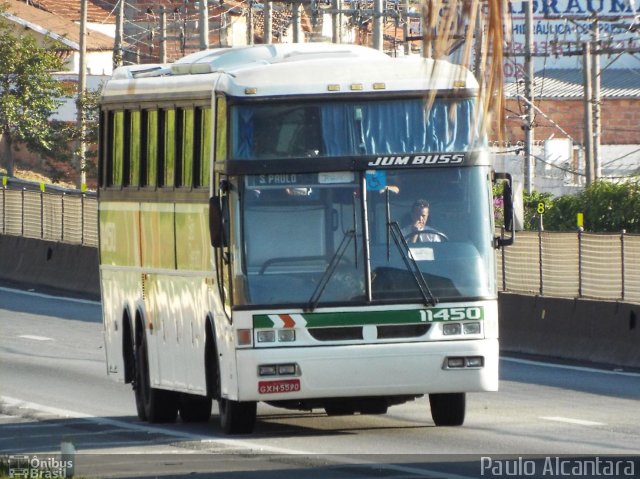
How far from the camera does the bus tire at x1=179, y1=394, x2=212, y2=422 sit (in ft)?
53.4

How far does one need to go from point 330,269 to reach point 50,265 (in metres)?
22.2

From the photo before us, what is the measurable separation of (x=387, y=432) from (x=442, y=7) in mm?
9070

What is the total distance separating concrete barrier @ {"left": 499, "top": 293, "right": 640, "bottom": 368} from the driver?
24.7ft

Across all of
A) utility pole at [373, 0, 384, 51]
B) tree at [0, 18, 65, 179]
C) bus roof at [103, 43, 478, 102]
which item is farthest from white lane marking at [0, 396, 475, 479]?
tree at [0, 18, 65, 179]

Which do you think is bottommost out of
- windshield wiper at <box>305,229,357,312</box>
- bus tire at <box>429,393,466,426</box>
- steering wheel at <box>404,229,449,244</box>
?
bus tire at <box>429,393,466,426</box>

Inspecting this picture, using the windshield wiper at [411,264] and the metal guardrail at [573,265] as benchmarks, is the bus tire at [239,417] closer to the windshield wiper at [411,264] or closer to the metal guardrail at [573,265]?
the windshield wiper at [411,264]

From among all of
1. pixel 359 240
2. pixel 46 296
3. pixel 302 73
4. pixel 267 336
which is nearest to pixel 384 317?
pixel 359 240

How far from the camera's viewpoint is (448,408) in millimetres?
14883

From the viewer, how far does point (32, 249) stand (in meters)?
36.1

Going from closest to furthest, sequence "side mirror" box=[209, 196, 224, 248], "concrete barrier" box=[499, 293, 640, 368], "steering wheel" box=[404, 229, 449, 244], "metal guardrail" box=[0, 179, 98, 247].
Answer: "side mirror" box=[209, 196, 224, 248]
"steering wheel" box=[404, 229, 449, 244]
"concrete barrier" box=[499, 293, 640, 368]
"metal guardrail" box=[0, 179, 98, 247]

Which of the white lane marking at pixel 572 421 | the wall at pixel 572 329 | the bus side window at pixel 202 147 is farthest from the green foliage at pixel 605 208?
the bus side window at pixel 202 147

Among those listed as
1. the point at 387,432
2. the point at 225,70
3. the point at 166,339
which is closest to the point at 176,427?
the point at 166,339

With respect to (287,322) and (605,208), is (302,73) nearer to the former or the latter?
(287,322)

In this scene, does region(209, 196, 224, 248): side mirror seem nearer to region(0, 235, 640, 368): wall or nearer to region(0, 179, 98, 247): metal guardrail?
region(0, 235, 640, 368): wall
